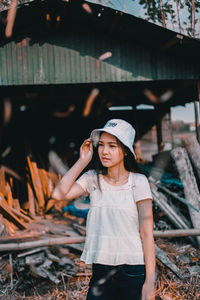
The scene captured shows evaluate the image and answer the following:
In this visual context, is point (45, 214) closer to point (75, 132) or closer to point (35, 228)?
point (35, 228)

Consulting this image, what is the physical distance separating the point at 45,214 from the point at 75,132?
11.7 feet

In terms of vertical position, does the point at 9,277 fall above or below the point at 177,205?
below

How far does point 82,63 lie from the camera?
5.29 meters

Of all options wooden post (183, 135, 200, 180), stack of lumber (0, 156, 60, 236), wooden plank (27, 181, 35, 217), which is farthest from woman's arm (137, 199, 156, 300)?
wooden plank (27, 181, 35, 217)

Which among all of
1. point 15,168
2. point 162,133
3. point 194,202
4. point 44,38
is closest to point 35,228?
point 15,168

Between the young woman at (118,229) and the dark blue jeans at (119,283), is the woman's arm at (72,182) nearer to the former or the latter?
the young woman at (118,229)

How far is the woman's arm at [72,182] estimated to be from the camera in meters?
1.93

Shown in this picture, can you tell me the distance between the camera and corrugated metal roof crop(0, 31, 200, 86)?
520cm

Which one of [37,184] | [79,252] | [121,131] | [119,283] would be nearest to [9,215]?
[79,252]

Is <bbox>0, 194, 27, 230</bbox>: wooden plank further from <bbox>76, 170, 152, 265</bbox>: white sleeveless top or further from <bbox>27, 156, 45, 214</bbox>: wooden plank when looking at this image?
<bbox>76, 170, 152, 265</bbox>: white sleeveless top

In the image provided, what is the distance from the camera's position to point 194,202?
16.2 feet

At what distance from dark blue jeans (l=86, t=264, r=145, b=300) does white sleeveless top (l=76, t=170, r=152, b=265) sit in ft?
0.18

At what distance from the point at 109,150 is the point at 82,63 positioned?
378 centimetres

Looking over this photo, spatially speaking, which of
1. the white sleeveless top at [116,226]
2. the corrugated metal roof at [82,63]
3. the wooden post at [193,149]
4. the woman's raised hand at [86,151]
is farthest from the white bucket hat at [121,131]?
the wooden post at [193,149]
